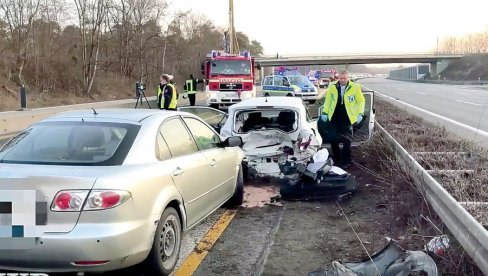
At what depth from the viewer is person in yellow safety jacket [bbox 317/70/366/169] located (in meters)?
8.77

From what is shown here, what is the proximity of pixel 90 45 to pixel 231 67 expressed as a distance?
33.2 metres

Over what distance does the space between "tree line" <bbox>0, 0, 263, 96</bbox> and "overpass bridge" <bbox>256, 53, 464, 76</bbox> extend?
15864 mm

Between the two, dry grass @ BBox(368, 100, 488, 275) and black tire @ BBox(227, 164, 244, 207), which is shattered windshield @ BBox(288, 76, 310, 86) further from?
black tire @ BBox(227, 164, 244, 207)

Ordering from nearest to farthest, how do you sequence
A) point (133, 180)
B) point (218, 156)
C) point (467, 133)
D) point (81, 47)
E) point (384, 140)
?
point (133, 180)
point (218, 156)
point (384, 140)
point (467, 133)
point (81, 47)

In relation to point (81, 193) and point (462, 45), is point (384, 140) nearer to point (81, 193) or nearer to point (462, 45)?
point (81, 193)

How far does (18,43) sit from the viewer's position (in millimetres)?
44906

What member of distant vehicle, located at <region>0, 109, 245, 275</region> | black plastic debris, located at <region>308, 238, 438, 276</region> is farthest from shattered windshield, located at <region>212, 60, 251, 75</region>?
black plastic debris, located at <region>308, 238, 438, 276</region>

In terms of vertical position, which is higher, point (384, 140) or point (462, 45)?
point (462, 45)

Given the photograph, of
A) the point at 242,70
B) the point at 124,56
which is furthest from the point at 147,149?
the point at 124,56

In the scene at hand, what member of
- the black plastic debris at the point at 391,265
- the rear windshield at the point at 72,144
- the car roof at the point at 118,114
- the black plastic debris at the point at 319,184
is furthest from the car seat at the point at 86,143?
the black plastic debris at the point at 319,184

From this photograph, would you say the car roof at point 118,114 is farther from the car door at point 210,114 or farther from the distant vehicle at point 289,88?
the distant vehicle at point 289,88

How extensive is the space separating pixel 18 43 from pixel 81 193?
46836 mm

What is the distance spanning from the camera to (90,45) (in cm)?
5319

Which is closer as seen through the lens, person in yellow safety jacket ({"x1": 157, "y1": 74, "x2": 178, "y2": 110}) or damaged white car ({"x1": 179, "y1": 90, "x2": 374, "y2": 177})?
damaged white car ({"x1": 179, "y1": 90, "x2": 374, "y2": 177})
